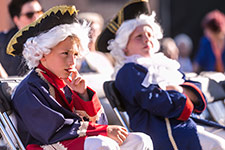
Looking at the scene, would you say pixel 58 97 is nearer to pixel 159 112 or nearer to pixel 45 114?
pixel 45 114

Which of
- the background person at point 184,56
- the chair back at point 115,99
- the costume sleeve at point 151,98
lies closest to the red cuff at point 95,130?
the costume sleeve at point 151,98

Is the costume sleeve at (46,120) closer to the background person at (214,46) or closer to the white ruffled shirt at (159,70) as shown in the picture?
the white ruffled shirt at (159,70)

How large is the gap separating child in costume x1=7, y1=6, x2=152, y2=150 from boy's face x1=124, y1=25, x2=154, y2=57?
2.43ft

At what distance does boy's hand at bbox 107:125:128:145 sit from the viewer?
3095mm

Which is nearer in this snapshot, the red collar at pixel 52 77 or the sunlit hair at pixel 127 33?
the red collar at pixel 52 77

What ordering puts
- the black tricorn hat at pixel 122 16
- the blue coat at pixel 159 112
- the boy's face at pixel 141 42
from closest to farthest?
the blue coat at pixel 159 112 < the boy's face at pixel 141 42 < the black tricorn hat at pixel 122 16

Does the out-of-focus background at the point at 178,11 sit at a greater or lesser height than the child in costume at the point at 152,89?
lesser

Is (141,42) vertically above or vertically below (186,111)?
above

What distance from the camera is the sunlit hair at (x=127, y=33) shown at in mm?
4152

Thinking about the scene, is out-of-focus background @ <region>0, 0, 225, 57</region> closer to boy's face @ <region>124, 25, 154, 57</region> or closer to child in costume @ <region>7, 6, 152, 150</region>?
boy's face @ <region>124, 25, 154, 57</region>

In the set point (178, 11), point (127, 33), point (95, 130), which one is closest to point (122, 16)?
point (127, 33)

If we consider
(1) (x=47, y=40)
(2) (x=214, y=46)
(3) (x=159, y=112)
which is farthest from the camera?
(2) (x=214, y=46)

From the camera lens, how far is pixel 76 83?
3.29 meters

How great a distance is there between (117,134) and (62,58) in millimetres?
643
